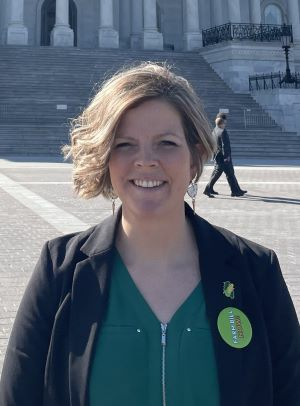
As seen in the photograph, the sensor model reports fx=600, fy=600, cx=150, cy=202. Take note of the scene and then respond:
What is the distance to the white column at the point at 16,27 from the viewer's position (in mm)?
36938

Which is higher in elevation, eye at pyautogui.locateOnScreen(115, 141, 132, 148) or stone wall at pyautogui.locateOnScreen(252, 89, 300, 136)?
stone wall at pyautogui.locateOnScreen(252, 89, 300, 136)

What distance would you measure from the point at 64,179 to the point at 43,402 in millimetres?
15145

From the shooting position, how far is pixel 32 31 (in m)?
43.3

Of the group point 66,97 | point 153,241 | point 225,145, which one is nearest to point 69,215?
point 225,145

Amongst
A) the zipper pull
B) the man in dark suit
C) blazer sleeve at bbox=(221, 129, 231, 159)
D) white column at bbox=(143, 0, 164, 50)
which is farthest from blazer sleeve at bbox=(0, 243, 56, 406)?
white column at bbox=(143, 0, 164, 50)

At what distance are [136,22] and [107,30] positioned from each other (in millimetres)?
4099

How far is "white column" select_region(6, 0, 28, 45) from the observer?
3694cm

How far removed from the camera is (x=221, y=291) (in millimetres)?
1831

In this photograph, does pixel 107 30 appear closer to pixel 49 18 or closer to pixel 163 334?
pixel 49 18

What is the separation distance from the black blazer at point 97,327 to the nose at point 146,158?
0.29 m

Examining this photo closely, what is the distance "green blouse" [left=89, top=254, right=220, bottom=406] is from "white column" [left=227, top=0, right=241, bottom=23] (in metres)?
40.8

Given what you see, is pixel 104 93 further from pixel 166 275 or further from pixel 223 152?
pixel 223 152

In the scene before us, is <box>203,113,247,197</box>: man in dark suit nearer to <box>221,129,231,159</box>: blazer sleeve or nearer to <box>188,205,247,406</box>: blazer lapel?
<box>221,129,231,159</box>: blazer sleeve

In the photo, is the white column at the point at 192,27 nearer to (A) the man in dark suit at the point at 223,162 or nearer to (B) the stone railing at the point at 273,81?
(B) the stone railing at the point at 273,81
